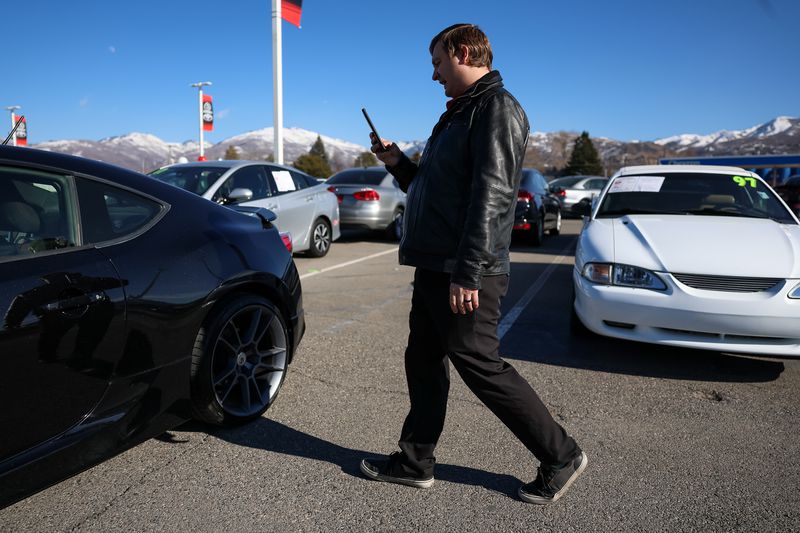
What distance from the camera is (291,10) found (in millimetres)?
15789

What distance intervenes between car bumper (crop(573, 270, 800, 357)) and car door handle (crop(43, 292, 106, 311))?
3.00m

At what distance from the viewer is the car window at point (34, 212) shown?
209 cm

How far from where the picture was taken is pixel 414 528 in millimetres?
2205

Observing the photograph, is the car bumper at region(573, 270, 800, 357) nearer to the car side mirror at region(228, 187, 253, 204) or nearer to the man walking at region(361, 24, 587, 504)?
the man walking at region(361, 24, 587, 504)

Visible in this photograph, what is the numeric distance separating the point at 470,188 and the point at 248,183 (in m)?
6.06

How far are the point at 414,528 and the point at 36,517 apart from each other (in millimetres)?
1384

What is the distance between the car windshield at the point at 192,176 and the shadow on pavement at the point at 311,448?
184 inches

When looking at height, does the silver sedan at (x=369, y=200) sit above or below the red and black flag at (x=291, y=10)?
below

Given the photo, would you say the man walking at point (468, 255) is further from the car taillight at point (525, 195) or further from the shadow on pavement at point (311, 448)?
the car taillight at point (525, 195)

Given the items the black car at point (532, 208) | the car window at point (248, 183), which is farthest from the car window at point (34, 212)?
the black car at point (532, 208)

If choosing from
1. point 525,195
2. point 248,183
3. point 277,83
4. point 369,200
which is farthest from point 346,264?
point 277,83

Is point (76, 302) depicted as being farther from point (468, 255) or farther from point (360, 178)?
point (360, 178)

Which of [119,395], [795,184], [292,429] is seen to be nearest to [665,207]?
[292,429]

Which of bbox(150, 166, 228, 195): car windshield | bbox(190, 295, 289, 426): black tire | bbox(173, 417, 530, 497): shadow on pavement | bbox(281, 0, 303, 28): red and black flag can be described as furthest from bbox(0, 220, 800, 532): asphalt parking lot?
bbox(281, 0, 303, 28): red and black flag
